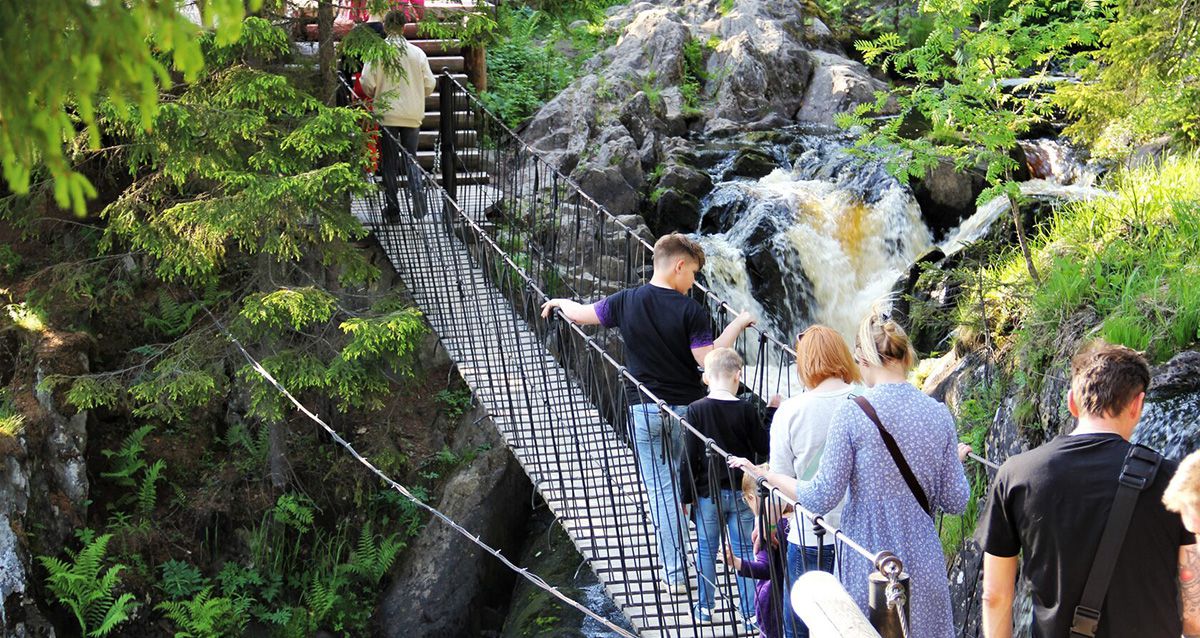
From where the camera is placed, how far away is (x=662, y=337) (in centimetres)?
468

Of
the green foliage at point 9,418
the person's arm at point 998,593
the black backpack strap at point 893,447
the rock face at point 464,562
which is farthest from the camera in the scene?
the rock face at point 464,562

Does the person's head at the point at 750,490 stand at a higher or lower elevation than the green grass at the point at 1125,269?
lower

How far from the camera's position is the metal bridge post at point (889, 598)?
2752 millimetres

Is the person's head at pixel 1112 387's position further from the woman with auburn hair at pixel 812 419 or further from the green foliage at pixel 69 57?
the green foliage at pixel 69 57

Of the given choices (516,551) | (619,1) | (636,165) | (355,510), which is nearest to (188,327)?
(355,510)

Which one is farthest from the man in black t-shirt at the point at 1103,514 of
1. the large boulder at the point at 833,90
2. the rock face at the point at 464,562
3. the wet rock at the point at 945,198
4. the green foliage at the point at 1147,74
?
the large boulder at the point at 833,90

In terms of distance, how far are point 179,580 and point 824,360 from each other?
205 inches

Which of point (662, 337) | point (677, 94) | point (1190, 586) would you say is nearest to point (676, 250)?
point (662, 337)

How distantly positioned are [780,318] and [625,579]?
16.2 feet

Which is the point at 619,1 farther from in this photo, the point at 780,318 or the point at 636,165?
the point at 780,318

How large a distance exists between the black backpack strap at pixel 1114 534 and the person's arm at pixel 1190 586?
0.58ft

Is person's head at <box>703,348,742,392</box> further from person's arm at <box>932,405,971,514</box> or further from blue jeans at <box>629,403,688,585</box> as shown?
person's arm at <box>932,405,971,514</box>

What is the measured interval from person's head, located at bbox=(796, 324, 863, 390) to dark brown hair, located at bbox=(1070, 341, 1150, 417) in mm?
950

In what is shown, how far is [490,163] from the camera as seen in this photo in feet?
35.0
